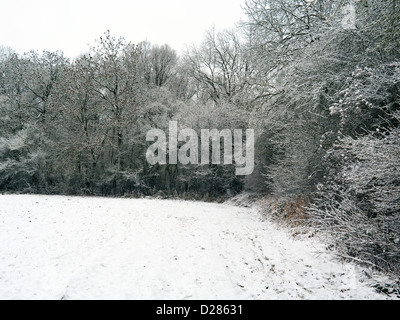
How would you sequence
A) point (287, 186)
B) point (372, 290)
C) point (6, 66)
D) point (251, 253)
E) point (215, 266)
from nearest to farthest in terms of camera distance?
point (372, 290), point (215, 266), point (251, 253), point (287, 186), point (6, 66)

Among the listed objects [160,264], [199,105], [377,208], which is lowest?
[160,264]

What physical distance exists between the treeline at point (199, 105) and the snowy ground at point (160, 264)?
49.3 inches

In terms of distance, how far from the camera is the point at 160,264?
5.83m

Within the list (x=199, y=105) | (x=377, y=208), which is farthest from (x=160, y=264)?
(x=199, y=105)

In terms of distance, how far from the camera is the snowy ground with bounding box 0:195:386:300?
4.64 m

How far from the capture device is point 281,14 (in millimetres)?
9594

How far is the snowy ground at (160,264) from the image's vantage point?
4.64m

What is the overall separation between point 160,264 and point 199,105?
1759 cm

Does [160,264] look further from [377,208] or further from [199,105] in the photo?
[199,105]

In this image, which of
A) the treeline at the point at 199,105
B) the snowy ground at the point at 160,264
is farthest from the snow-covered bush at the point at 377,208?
the snowy ground at the point at 160,264

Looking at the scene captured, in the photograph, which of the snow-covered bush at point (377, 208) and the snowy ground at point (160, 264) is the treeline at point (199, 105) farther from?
the snowy ground at point (160, 264)

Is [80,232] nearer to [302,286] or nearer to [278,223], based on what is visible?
[302,286]

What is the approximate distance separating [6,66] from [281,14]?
24608 millimetres

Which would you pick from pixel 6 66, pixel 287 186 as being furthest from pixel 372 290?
pixel 6 66
